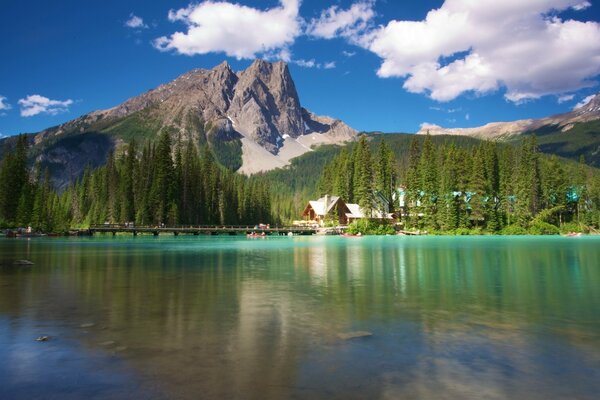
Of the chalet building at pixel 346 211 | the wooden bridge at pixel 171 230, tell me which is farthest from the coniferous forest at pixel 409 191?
the wooden bridge at pixel 171 230

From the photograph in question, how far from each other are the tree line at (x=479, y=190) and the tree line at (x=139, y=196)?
37.9m

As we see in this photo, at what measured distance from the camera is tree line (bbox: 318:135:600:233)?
92000 millimetres

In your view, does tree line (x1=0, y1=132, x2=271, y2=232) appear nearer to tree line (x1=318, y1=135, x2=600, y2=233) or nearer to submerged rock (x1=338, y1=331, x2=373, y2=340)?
tree line (x1=318, y1=135, x2=600, y2=233)

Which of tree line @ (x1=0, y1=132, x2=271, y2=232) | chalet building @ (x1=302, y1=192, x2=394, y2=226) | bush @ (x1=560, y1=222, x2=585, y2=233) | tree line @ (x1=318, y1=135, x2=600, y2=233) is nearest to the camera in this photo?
tree line @ (x1=318, y1=135, x2=600, y2=233)

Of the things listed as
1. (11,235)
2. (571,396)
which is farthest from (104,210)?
(571,396)

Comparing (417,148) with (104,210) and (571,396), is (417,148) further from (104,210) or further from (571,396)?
(571,396)

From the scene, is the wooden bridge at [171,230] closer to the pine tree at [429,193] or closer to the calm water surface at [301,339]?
the pine tree at [429,193]

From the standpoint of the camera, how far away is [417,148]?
364 ft

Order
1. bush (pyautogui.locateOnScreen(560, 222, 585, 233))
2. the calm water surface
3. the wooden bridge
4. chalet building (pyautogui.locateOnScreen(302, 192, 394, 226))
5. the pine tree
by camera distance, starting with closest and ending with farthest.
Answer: the calm water surface
the pine tree
the wooden bridge
bush (pyautogui.locateOnScreen(560, 222, 585, 233))
chalet building (pyautogui.locateOnScreen(302, 192, 394, 226))

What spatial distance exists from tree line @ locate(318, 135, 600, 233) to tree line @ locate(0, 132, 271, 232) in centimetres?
3789

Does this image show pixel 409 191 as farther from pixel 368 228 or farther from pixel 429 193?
pixel 368 228

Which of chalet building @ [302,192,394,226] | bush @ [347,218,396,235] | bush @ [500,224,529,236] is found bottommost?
bush @ [500,224,529,236]

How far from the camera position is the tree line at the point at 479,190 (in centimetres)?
9200

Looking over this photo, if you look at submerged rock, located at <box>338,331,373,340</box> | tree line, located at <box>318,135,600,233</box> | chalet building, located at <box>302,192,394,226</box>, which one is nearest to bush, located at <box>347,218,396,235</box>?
chalet building, located at <box>302,192,394,226</box>
